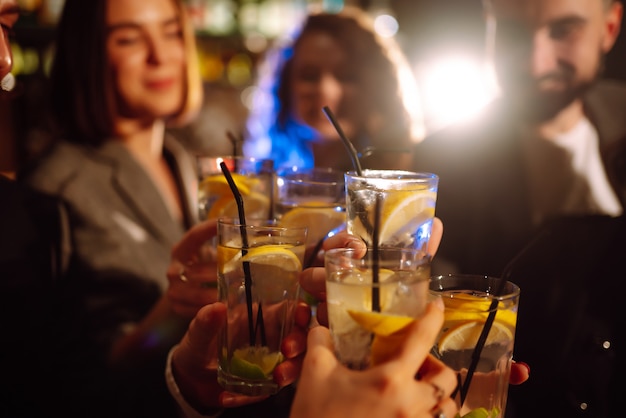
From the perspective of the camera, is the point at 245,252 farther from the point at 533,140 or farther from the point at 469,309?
the point at 533,140

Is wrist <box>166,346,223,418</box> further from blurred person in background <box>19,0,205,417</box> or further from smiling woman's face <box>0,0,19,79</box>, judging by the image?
smiling woman's face <box>0,0,19,79</box>

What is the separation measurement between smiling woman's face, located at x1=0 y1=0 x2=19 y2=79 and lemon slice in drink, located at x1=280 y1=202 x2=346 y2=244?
76 centimetres

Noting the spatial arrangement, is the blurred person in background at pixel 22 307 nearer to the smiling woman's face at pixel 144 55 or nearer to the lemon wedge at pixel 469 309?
the smiling woman's face at pixel 144 55

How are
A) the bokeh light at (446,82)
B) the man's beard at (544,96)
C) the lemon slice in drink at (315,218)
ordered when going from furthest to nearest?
the bokeh light at (446,82)
the man's beard at (544,96)
the lemon slice in drink at (315,218)

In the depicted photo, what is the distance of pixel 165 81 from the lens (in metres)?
2.41

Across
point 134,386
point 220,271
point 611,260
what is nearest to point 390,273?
point 220,271

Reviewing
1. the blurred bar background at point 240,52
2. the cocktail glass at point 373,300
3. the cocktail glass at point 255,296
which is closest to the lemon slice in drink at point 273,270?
the cocktail glass at point 255,296

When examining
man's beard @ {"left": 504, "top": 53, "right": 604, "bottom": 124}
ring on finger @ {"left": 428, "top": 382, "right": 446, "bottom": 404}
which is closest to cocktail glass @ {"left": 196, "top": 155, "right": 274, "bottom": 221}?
ring on finger @ {"left": 428, "top": 382, "right": 446, "bottom": 404}

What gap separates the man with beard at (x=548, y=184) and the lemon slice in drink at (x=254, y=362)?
3.85ft

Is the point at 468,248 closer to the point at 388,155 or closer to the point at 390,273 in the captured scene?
the point at 388,155

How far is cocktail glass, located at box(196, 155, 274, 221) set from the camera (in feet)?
4.69

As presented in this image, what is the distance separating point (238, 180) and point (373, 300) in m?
0.67

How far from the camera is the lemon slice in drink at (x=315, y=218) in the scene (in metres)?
1.28

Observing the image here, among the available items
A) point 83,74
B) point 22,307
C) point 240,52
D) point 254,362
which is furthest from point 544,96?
point 240,52
